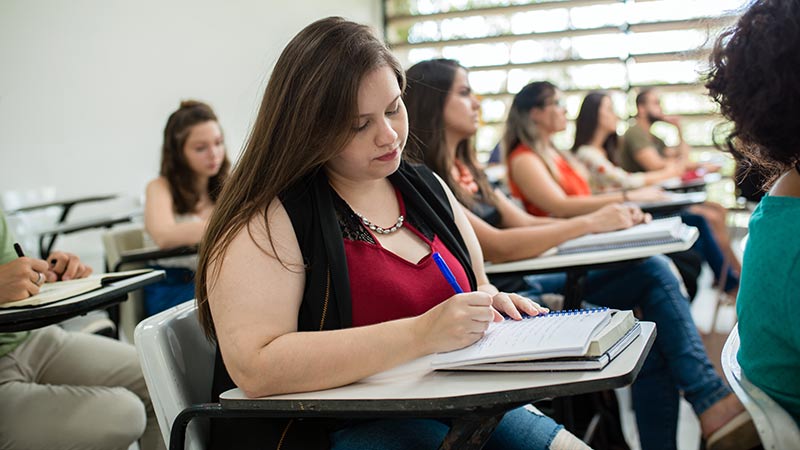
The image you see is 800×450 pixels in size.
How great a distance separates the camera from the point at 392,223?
1.39m

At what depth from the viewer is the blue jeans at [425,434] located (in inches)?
44.9

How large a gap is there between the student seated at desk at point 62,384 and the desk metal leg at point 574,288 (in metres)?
1.11

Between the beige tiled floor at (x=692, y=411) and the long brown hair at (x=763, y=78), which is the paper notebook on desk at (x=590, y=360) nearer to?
the long brown hair at (x=763, y=78)

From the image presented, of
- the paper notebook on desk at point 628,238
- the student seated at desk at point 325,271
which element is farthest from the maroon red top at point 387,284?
the paper notebook on desk at point 628,238

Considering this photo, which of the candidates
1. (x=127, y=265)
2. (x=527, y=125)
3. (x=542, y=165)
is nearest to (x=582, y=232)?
(x=542, y=165)

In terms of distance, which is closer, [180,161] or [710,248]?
[180,161]

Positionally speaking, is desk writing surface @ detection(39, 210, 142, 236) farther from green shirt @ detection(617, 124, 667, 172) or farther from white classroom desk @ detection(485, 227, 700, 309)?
green shirt @ detection(617, 124, 667, 172)

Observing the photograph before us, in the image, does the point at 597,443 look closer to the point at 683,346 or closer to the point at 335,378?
the point at 683,346

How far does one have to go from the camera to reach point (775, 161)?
108cm

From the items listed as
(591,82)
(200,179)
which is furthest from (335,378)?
(591,82)

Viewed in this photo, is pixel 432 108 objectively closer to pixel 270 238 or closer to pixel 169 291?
pixel 169 291

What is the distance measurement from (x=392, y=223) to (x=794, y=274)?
669 mm

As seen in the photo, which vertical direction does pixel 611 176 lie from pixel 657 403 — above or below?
above

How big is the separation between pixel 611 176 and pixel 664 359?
2227 mm
